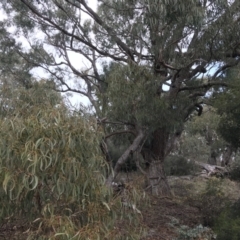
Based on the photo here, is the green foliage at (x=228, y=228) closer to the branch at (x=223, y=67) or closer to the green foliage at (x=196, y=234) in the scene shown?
the green foliage at (x=196, y=234)

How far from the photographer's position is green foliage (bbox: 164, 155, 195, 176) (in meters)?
20.3

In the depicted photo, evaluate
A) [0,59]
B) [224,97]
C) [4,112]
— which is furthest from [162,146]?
[4,112]

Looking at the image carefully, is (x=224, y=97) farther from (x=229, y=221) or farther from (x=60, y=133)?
(x=60, y=133)

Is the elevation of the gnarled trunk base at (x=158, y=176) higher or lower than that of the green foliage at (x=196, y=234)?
higher

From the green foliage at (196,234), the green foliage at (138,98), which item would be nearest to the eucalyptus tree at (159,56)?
the green foliage at (138,98)

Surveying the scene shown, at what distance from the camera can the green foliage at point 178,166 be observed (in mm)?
20281

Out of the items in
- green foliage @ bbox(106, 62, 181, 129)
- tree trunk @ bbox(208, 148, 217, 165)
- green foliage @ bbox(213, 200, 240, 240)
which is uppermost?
green foliage @ bbox(106, 62, 181, 129)

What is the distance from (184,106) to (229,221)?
4.03 metres

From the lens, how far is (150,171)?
42.2 feet

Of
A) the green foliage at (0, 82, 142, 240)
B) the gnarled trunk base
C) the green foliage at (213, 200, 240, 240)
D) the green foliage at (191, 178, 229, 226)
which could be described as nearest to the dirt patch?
the green foliage at (191, 178, 229, 226)

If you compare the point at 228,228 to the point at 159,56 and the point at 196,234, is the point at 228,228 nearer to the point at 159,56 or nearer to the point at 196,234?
the point at 196,234

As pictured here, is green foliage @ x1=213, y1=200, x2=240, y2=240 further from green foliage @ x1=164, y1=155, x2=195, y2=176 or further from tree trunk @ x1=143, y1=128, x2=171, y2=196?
green foliage @ x1=164, y1=155, x2=195, y2=176

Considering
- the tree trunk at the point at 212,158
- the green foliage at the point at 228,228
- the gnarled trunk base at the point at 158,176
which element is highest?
the tree trunk at the point at 212,158

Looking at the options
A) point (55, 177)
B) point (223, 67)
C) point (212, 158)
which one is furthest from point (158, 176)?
point (212, 158)
